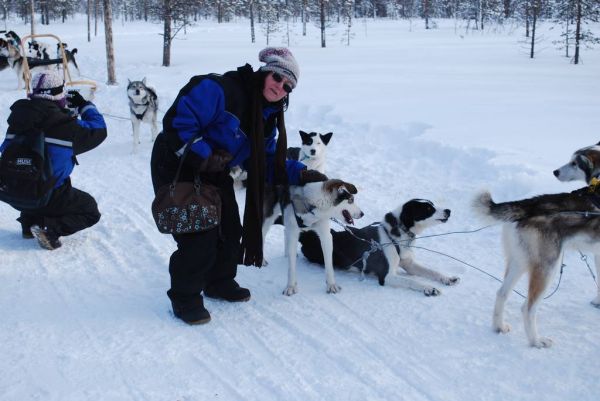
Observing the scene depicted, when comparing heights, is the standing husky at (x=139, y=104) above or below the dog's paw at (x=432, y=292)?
above

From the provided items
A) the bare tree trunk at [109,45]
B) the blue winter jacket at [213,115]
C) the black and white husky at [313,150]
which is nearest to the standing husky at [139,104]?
the black and white husky at [313,150]

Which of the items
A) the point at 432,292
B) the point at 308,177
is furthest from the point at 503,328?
the point at 308,177

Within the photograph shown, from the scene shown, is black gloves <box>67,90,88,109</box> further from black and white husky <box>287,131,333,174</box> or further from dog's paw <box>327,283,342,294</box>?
dog's paw <box>327,283,342,294</box>

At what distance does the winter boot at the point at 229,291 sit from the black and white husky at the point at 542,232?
1645mm

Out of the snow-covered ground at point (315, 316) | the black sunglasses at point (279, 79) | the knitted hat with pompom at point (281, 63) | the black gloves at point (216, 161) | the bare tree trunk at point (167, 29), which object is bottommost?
the snow-covered ground at point (315, 316)

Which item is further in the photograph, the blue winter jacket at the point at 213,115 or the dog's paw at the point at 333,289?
the dog's paw at the point at 333,289

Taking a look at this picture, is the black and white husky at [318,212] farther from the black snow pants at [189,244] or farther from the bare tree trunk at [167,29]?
the bare tree trunk at [167,29]

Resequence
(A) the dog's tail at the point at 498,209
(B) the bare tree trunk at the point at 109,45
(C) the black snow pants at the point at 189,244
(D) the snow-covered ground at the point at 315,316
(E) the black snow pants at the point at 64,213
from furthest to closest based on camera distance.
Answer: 1. (B) the bare tree trunk at the point at 109,45
2. (E) the black snow pants at the point at 64,213
3. (C) the black snow pants at the point at 189,244
4. (A) the dog's tail at the point at 498,209
5. (D) the snow-covered ground at the point at 315,316

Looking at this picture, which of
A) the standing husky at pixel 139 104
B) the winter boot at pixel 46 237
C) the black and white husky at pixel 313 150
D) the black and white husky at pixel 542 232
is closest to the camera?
the black and white husky at pixel 542 232

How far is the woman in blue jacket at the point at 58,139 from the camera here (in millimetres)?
4023

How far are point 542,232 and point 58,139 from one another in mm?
3546

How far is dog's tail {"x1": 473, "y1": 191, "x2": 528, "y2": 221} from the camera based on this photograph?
2979 mm

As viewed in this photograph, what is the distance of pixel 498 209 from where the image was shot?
118 inches

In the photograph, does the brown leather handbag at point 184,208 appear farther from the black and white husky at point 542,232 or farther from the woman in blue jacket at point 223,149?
the black and white husky at point 542,232
